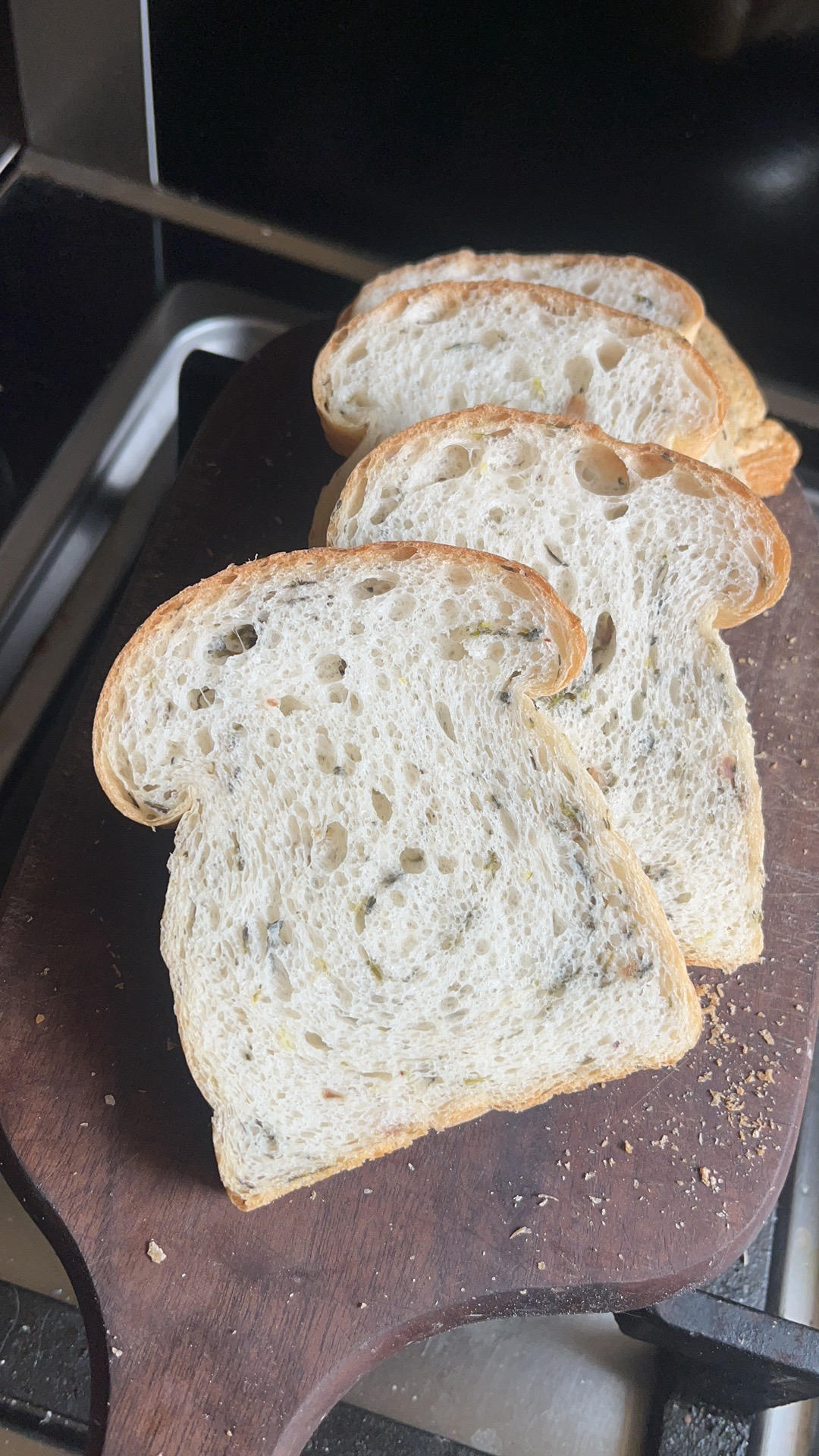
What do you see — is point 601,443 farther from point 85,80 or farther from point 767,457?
point 85,80

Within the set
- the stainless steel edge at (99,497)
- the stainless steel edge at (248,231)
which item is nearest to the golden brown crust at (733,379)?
the stainless steel edge at (248,231)

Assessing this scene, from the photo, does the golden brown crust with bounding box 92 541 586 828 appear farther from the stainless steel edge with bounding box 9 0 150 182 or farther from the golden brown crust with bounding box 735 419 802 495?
the stainless steel edge with bounding box 9 0 150 182

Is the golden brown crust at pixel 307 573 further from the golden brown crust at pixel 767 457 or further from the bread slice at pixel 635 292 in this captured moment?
the golden brown crust at pixel 767 457

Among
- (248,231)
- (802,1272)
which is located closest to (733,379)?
(248,231)

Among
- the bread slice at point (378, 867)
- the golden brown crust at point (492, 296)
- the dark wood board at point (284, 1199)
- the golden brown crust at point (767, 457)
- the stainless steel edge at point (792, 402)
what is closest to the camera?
the dark wood board at point (284, 1199)

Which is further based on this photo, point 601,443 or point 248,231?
point 248,231

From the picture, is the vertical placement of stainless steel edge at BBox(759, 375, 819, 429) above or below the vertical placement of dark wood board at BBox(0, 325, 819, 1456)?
above

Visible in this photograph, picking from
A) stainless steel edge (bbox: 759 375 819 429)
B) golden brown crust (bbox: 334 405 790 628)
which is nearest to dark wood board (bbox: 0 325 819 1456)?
golden brown crust (bbox: 334 405 790 628)
